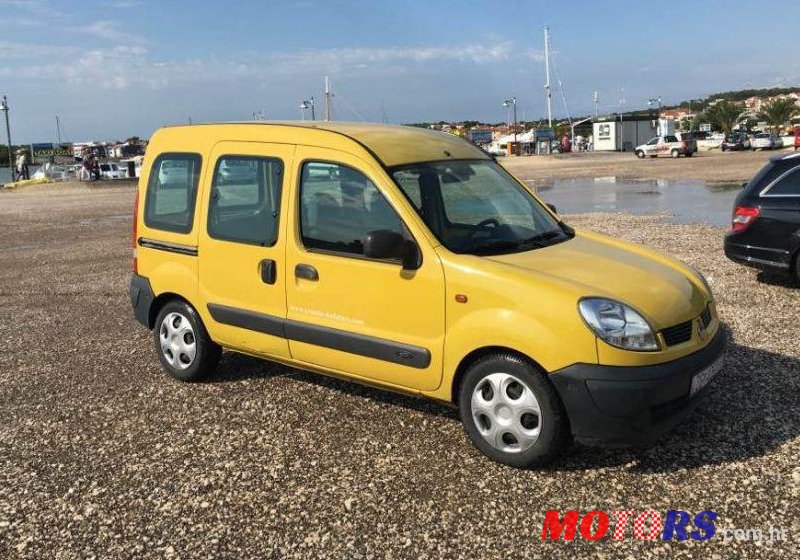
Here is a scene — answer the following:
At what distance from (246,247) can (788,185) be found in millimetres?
6315

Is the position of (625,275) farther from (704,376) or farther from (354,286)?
(354,286)

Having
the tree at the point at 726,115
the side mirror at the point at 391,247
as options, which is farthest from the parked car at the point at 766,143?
the side mirror at the point at 391,247

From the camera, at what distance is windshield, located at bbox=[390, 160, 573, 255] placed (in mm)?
4352

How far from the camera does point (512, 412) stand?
3939mm

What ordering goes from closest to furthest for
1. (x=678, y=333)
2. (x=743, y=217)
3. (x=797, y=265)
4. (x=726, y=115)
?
1. (x=678, y=333)
2. (x=797, y=265)
3. (x=743, y=217)
4. (x=726, y=115)

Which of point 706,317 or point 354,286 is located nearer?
point 706,317

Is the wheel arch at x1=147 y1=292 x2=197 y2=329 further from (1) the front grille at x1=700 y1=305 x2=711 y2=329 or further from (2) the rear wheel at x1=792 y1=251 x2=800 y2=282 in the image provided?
(2) the rear wheel at x1=792 y1=251 x2=800 y2=282

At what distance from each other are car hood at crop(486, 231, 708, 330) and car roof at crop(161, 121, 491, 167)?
37.4 inches

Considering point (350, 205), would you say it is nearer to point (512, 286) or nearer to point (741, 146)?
point (512, 286)

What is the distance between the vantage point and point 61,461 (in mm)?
4363

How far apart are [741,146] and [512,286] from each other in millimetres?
60186

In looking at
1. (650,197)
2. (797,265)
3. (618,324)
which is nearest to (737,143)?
(650,197)

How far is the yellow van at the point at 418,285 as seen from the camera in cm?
374

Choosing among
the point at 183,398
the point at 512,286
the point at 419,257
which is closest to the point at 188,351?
the point at 183,398
